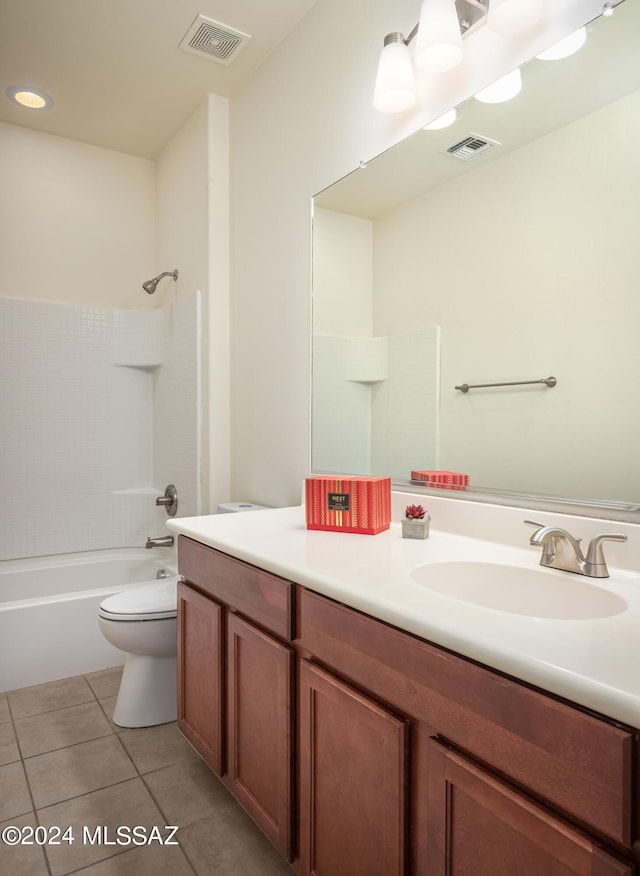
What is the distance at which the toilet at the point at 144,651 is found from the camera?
2.04 metres

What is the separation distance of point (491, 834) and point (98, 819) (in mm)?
1296

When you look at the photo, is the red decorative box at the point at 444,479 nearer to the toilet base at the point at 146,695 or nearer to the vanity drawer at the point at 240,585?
the vanity drawer at the point at 240,585

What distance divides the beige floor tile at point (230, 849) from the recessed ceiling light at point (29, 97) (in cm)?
318

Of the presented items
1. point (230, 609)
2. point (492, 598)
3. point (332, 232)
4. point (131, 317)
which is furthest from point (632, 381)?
point (131, 317)

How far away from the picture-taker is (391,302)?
70.6 inches

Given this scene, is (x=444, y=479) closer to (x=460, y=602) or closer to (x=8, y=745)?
(x=460, y=602)

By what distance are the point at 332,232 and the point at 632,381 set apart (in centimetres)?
125

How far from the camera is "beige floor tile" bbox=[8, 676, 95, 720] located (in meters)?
2.24

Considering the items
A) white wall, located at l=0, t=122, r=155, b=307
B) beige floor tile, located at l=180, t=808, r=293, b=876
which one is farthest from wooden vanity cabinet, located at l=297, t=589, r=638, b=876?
white wall, located at l=0, t=122, r=155, b=307

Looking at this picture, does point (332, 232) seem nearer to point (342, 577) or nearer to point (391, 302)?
point (391, 302)

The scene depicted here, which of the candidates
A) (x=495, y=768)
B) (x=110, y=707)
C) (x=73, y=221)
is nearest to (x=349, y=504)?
(x=495, y=768)

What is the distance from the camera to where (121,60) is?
2.49m

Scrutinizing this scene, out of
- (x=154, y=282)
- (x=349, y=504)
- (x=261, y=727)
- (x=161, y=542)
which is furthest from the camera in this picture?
(x=154, y=282)

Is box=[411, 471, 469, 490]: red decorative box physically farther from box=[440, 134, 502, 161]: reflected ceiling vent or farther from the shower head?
the shower head
